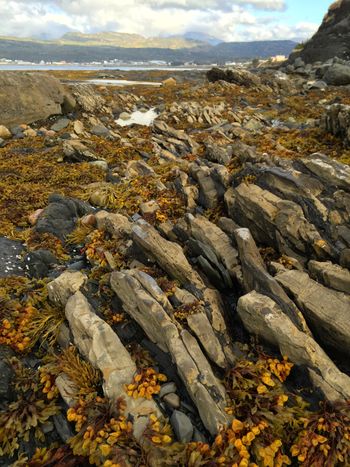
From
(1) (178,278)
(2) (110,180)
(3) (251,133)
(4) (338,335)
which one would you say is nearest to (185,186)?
(1) (178,278)

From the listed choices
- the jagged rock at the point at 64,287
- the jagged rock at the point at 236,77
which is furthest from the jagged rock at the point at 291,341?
the jagged rock at the point at 236,77

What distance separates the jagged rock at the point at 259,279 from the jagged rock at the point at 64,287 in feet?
17.0

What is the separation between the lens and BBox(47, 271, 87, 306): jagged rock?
10.3 metres

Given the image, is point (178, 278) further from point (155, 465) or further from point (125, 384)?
point (155, 465)

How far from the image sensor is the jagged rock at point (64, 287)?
1034 centimetres

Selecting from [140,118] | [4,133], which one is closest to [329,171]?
[4,133]

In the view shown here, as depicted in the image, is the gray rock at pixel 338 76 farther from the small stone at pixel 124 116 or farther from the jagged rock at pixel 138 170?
the jagged rock at pixel 138 170

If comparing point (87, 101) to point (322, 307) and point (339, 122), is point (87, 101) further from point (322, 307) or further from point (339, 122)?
point (322, 307)

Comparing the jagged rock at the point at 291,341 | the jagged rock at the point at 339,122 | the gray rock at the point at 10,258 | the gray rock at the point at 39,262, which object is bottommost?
the gray rock at the point at 10,258

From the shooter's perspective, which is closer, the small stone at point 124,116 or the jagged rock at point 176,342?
the jagged rock at point 176,342

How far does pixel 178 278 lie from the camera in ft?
33.3

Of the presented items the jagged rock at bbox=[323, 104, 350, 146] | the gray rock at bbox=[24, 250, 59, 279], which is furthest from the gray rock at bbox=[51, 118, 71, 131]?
the jagged rock at bbox=[323, 104, 350, 146]

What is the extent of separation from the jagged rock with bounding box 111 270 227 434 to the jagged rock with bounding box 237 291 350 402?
141cm

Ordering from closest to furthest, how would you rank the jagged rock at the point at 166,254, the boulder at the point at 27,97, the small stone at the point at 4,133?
the jagged rock at the point at 166,254 < the small stone at the point at 4,133 < the boulder at the point at 27,97
